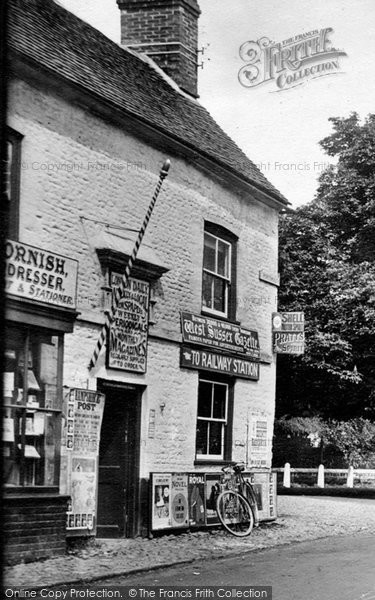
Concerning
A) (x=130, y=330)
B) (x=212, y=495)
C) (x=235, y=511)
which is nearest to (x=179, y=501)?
(x=212, y=495)

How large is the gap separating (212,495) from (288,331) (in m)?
3.98

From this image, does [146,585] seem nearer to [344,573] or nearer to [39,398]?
[344,573]

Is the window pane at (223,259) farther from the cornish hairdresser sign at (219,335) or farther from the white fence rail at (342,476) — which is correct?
the white fence rail at (342,476)

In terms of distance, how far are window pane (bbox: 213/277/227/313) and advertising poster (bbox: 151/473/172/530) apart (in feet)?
11.2

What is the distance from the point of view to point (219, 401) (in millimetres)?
15609

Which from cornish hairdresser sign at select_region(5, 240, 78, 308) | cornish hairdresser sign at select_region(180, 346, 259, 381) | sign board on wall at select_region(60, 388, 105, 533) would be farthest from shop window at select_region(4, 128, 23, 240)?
cornish hairdresser sign at select_region(180, 346, 259, 381)

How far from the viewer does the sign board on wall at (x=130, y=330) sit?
12664mm

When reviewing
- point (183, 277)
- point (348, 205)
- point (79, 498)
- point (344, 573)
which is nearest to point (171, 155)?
point (183, 277)

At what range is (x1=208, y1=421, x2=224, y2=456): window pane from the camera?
604 inches

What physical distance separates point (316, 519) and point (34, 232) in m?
8.90

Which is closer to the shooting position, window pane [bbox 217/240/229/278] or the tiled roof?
the tiled roof

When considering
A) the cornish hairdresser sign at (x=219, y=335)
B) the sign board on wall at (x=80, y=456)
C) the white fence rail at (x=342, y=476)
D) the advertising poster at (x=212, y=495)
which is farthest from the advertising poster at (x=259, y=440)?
the white fence rail at (x=342, y=476)

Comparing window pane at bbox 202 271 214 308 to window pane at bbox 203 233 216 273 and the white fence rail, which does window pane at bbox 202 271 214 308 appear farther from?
the white fence rail

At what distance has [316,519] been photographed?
17.4 m
